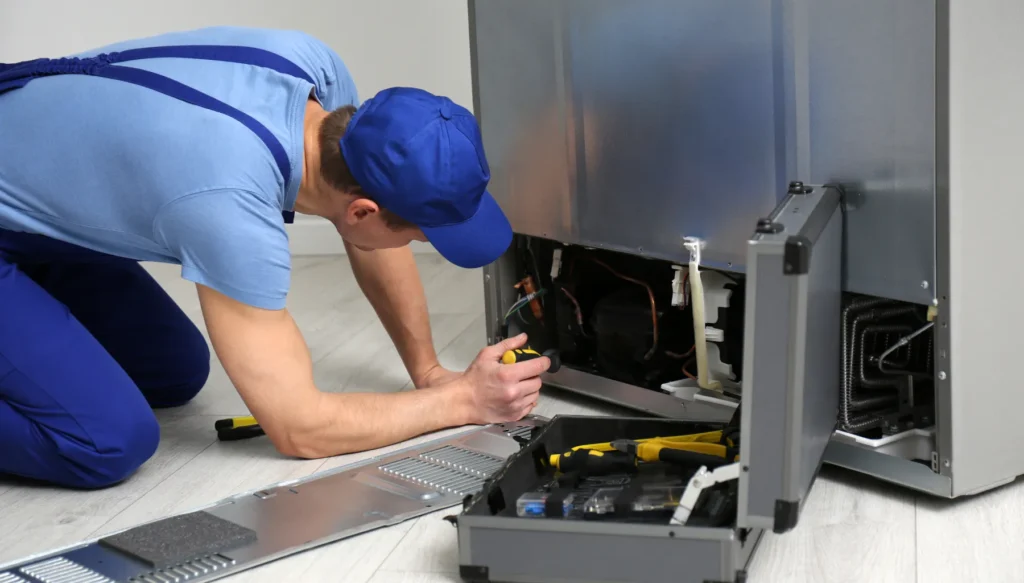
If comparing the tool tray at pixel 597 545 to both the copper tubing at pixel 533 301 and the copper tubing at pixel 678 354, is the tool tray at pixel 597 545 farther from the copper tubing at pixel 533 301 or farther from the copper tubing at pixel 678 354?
the copper tubing at pixel 533 301

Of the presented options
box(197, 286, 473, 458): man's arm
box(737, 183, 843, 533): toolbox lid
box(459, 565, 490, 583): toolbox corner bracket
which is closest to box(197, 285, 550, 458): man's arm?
box(197, 286, 473, 458): man's arm

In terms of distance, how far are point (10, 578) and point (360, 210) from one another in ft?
2.12

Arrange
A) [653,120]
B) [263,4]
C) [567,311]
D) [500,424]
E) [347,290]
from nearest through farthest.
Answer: [653,120] → [500,424] → [567,311] → [347,290] → [263,4]

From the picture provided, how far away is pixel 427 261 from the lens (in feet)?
11.7

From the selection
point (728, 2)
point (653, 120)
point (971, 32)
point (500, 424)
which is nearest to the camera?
point (971, 32)

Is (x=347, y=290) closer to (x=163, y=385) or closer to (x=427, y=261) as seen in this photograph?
(x=427, y=261)

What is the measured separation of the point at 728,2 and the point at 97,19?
2642mm

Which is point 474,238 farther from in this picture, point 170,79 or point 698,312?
point 170,79

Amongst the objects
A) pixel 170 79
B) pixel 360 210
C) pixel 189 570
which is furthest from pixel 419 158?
pixel 189 570

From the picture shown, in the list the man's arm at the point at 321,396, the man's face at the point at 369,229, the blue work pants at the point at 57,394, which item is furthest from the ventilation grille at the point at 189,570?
the man's face at the point at 369,229

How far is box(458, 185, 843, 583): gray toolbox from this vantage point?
3.97 ft

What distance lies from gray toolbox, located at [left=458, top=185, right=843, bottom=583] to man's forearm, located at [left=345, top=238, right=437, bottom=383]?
25.3 inches

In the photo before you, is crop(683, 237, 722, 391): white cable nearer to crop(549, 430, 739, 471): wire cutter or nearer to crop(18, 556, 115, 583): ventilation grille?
crop(549, 430, 739, 471): wire cutter


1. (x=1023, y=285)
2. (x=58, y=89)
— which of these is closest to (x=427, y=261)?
(x=58, y=89)
